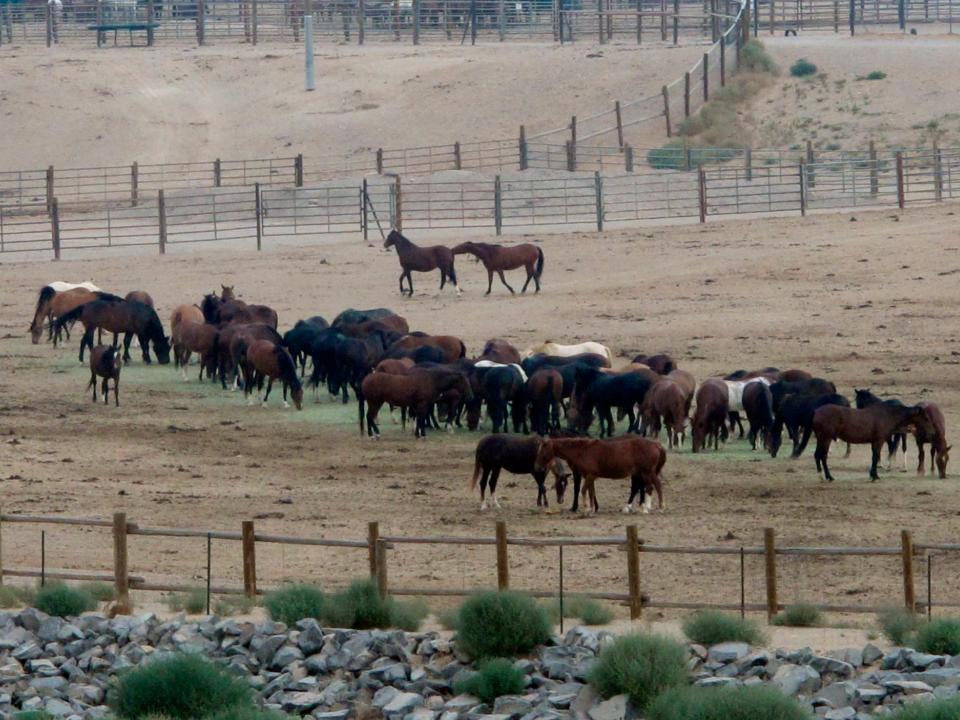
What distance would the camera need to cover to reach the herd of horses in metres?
19.0

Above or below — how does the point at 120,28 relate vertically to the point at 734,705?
above

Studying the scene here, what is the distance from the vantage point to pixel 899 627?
45.9ft

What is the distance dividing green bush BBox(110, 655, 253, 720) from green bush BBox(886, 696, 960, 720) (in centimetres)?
476

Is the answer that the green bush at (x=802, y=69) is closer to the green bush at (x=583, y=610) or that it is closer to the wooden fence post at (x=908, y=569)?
the green bush at (x=583, y=610)

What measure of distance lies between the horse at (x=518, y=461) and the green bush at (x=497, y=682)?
4669 mm

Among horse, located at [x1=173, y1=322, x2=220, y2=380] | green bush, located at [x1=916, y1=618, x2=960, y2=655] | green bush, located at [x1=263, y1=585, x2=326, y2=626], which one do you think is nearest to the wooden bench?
horse, located at [x1=173, y1=322, x2=220, y2=380]

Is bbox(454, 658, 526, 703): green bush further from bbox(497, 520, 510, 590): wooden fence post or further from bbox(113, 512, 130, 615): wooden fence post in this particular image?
bbox(113, 512, 130, 615): wooden fence post

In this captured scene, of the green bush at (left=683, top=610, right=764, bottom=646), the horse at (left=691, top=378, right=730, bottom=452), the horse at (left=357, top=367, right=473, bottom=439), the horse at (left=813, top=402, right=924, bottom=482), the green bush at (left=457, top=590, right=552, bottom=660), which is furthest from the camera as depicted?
the horse at (left=357, top=367, right=473, bottom=439)

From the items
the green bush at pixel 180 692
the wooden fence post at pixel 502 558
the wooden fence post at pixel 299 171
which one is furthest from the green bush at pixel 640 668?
the wooden fence post at pixel 299 171

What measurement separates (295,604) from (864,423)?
24.0 feet

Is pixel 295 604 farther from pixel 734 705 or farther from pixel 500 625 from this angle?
pixel 734 705

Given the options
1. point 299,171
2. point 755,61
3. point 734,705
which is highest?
point 755,61

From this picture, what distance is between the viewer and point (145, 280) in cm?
3641

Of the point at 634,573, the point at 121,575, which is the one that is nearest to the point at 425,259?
the point at 121,575
